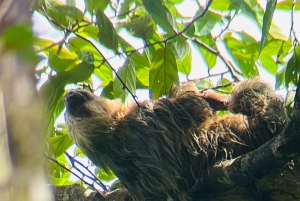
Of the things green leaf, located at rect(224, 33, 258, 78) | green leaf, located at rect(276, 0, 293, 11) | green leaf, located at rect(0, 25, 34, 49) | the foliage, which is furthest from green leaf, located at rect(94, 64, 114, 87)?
green leaf, located at rect(0, 25, 34, 49)

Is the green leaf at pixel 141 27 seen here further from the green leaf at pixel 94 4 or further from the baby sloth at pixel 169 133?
the baby sloth at pixel 169 133

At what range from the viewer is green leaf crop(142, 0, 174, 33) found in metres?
3.59

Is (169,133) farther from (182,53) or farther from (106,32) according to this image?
(106,32)

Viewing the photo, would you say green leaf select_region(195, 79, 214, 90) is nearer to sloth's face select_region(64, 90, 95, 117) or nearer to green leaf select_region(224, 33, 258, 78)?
green leaf select_region(224, 33, 258, 78)

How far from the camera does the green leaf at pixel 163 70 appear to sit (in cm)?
451

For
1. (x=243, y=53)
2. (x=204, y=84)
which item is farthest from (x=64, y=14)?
(x=243, y=53)

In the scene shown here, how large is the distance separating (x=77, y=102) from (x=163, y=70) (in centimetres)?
122

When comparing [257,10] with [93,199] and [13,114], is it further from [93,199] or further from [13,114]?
[13,114]

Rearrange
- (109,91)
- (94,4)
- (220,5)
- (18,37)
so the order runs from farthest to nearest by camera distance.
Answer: (109,91)
(220,5)
(94,4)
(18,37)

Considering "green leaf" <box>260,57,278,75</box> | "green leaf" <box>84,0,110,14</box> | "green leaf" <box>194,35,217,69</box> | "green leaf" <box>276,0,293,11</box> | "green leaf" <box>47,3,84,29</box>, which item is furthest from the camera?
"green leaf" <box>194,35,217,69</box>

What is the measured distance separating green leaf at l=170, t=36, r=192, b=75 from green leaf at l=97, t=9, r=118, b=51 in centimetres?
85

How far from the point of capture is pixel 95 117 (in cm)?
516

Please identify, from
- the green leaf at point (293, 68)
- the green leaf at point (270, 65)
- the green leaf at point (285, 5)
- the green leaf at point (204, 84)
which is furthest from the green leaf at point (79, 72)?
the green leaf at point (270, 65)

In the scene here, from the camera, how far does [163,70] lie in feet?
15.0
